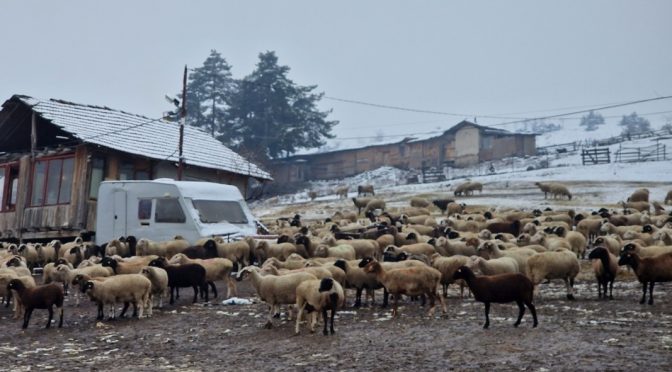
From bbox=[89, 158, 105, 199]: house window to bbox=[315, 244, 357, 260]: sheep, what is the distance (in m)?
14.6

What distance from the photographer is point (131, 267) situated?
16.5 m

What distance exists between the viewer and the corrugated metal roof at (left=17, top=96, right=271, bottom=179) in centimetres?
3025

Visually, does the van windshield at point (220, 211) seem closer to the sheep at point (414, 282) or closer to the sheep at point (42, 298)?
the sheep at point (42, 298)

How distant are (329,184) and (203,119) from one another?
16.7 meters

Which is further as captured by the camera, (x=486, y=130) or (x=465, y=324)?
(x=486, y=130)

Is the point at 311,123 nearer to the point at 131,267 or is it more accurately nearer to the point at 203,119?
the point at 203,119

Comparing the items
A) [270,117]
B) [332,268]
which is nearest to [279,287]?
[332,268]

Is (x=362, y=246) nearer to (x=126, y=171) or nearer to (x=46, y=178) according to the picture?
(x=126, y=171)

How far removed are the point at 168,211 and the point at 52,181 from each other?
10.4 m

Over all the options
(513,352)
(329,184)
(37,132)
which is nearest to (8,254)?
(37,132)

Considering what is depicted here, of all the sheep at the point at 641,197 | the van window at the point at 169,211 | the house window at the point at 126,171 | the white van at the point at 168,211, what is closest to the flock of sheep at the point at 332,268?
the white van at the point at 168,211

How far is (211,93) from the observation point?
8138 cm

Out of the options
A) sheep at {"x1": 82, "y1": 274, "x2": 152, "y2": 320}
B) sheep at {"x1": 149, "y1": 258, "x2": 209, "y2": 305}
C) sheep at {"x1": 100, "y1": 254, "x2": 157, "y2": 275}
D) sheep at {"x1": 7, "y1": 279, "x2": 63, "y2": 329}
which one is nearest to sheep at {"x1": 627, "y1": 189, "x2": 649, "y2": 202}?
sheep at {"x1": 149, "y1": 258, "x2": 209, "y2": 305}

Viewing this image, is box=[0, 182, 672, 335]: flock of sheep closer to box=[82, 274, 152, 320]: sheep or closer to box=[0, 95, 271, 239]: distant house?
box=[82, 274, 152, 320]: sheep
